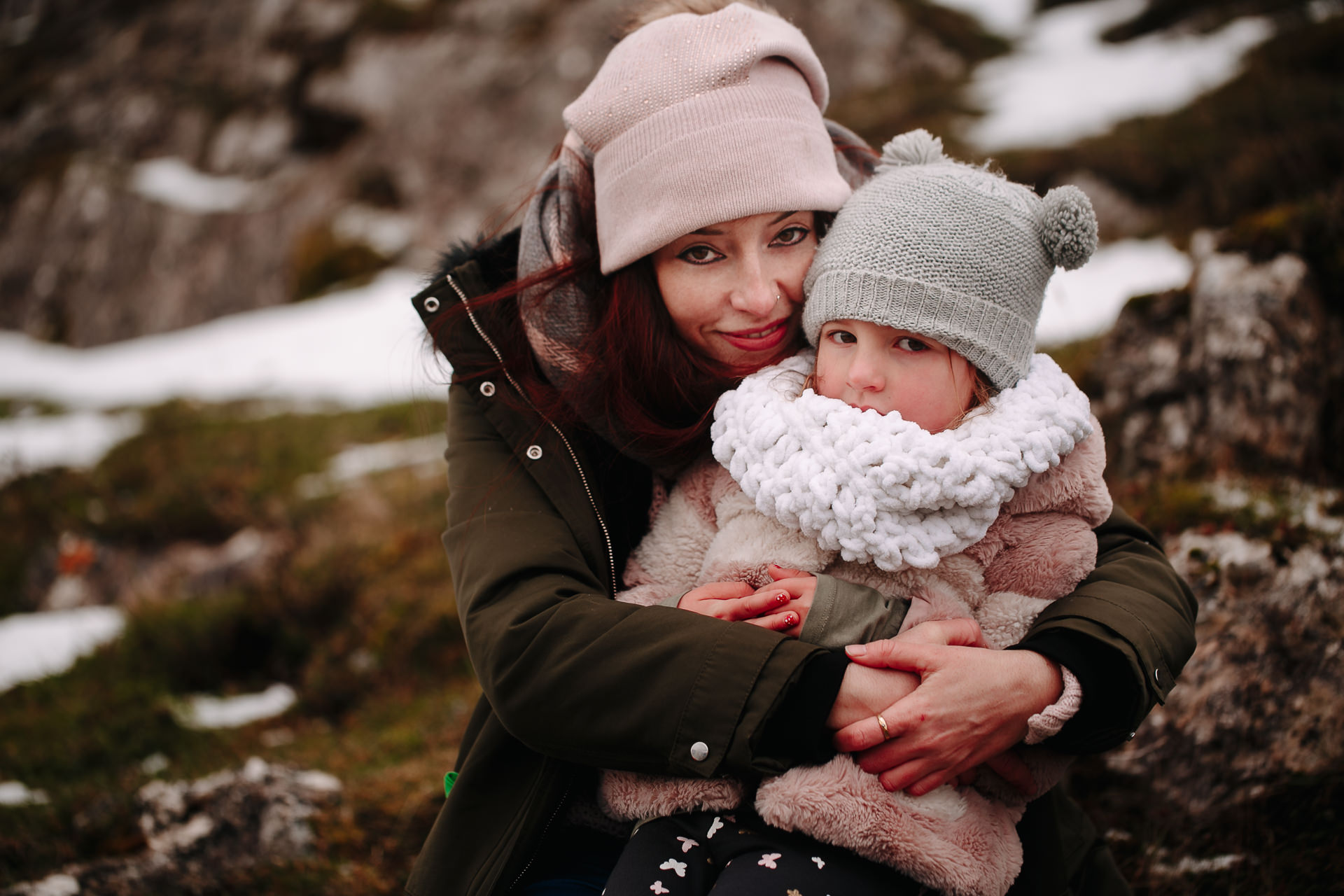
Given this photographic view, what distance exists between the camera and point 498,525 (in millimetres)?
1869

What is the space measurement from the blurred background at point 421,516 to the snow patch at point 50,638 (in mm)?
38

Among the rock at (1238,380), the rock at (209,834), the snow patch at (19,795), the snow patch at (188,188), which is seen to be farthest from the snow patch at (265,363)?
the snow patch at (188,188)

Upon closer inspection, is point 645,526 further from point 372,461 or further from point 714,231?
point 372,461

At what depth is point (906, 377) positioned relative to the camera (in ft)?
5.74

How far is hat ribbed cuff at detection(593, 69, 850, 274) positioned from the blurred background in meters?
0.47

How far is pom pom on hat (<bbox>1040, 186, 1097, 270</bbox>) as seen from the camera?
1.74m

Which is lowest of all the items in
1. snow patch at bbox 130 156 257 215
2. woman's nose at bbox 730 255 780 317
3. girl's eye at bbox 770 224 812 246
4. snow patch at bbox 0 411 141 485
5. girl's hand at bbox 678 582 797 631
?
snow patch at bbox 130 156 257 215

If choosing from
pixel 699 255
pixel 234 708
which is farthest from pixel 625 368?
pixel 234 708

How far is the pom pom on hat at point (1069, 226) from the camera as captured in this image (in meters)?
1.74

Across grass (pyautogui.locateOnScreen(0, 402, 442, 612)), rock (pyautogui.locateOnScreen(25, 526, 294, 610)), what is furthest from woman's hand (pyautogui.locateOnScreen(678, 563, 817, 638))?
rock (pyautogui.locateOnScreen(25, 526, 294, 610))

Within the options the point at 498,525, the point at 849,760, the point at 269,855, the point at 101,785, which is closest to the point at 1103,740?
the point at 849,760

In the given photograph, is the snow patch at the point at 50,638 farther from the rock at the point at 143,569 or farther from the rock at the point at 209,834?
the rock at the point at 209,834

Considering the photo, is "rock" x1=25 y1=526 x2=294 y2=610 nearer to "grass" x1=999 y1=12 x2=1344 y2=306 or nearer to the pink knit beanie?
the pink knit beanie

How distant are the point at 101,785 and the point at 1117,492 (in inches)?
187
